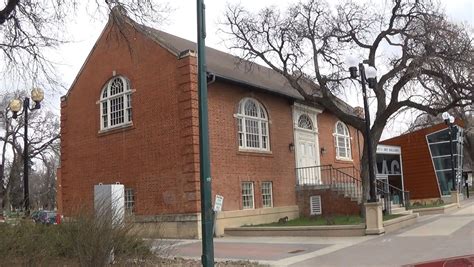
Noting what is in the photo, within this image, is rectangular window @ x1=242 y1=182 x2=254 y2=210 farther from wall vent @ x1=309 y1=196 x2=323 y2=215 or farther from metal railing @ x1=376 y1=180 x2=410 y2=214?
metal railing @ x1=376 y1=180 x2=410 y2=214

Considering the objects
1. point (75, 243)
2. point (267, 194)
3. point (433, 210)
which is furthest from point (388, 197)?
point (75, 243)

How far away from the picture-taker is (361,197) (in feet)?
77.3

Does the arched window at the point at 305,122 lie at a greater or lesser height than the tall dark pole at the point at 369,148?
greater

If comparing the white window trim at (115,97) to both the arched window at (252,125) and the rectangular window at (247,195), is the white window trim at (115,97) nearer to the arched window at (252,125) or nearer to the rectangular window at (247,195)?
the arched window at (252,125)

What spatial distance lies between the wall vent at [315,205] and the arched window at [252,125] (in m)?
3.33

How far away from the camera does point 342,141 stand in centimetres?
3306

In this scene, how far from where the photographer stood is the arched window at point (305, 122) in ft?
93.0

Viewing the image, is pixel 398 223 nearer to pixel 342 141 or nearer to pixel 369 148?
pixel 369 148

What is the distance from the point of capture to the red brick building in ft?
69.6

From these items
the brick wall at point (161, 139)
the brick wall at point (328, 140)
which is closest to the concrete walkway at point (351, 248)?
the brick wall at point (161, 139)

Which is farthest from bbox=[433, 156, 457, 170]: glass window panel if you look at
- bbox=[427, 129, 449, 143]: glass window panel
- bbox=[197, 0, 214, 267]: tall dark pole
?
bbox=[197, 0, 214, 267]: tall dark pole

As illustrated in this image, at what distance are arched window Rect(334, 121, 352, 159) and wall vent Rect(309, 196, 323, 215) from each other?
698cm

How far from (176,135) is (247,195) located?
172 inches

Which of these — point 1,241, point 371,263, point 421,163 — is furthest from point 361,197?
point 421,163
